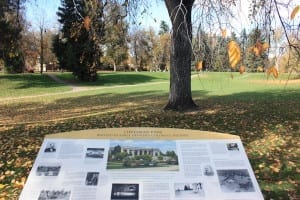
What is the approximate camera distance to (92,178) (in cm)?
365

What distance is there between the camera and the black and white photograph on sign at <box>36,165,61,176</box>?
3717 millimetres

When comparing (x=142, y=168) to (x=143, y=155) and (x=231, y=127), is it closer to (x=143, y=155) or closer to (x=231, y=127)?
(x=143, y=155)

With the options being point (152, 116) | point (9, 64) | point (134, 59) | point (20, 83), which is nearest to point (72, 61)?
point (20, 83)

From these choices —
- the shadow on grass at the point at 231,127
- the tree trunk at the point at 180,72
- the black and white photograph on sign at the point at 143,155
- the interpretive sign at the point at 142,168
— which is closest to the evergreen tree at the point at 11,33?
the shadow on grass at the point at 231,127

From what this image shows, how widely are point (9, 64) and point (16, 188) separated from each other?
162 feet

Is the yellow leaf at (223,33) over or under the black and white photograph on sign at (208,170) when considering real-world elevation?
over

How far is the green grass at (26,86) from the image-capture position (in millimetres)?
35075

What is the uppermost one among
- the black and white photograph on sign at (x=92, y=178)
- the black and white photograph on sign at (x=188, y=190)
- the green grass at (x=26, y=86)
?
the black and white photograph on sign at (x=92, y=178)

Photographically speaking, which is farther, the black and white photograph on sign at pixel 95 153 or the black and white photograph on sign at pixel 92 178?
the black and white photograph on sign at pixel 95 153

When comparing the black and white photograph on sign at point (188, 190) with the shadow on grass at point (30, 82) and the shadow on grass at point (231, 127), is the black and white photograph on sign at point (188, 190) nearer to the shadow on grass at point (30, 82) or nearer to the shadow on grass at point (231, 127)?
the shadow on grass at point (231, 127)

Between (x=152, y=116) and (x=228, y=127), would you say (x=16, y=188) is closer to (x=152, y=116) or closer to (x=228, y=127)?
(x=228, y=127)

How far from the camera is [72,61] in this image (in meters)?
42.5

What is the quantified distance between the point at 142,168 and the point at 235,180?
2.61 ft

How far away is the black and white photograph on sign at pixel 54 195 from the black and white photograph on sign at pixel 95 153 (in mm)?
400
